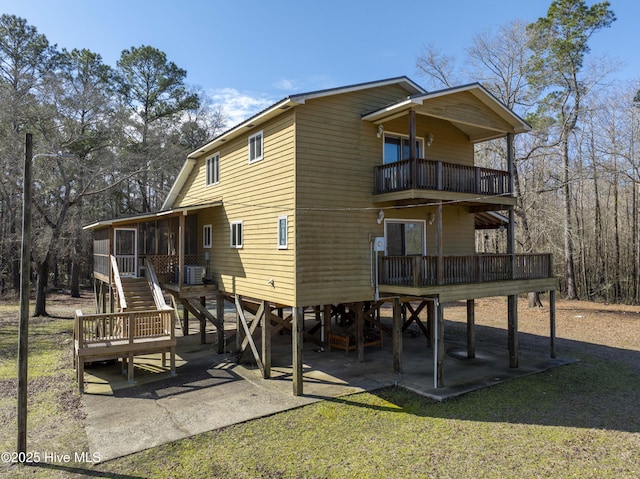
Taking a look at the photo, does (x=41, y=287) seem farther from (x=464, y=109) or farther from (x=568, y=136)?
(x=568, y=136)

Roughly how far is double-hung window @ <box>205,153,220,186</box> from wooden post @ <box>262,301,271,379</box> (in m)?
6.34

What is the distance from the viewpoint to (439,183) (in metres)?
11.2

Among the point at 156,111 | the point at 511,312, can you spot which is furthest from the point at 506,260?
the point at 156,111

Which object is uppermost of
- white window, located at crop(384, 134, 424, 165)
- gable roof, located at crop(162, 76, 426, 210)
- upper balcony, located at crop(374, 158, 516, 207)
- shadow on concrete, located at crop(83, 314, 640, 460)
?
gable roof, located at crop(162, 76, 426, 210)

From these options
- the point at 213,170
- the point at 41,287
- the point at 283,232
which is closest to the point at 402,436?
the point at 283,232

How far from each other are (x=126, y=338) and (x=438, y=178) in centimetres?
1010

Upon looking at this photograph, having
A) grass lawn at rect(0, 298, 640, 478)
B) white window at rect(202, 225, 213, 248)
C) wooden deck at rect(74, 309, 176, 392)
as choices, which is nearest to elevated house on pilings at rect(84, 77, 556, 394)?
white window at rect(202, 225, 213, 248)

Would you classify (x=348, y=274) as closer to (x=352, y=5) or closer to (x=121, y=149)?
(x=352, y=5)

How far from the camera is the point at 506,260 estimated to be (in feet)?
42.1

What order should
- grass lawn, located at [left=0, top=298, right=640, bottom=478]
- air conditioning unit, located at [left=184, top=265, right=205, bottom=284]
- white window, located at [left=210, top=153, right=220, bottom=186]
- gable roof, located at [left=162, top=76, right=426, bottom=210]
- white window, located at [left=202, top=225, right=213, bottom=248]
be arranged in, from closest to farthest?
grass lawn, located at [left=0, top=298, right=640, bottom=478] → gable roof, located at [left=162, top=76, right=426, bottom=210] → air conditioning unit, located at [left=184, top=265, right=205, bottom=284] → white window, located at [left=210, top=153, right=220, bottom=186] → white window, located at [left=202, top=225, right=213, bottom=248]

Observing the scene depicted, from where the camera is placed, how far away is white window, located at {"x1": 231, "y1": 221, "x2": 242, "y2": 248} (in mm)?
13869

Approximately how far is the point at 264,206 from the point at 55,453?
7659 mm

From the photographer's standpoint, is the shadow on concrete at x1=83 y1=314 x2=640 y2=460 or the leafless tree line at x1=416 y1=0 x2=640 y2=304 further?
the leafless tree line at x1=416 y1=0 x2=640 y2=304

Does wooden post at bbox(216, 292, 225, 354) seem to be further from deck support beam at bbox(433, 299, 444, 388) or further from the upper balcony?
deck support beam at bbox(433, 299, 444, 388)
